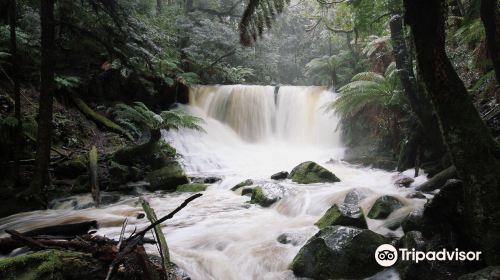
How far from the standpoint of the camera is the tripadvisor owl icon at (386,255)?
3571 millimetres

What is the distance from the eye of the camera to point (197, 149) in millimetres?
12922

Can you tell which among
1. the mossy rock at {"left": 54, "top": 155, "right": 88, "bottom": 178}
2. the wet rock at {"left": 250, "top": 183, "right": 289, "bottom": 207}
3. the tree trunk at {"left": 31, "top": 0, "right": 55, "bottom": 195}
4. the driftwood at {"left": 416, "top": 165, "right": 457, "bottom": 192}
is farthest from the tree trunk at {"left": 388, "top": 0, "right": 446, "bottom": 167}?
the mossy rock at {"left": 54, "top": 155, "right": 88, "bottom": 178}

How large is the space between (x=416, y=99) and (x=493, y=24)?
4280mm

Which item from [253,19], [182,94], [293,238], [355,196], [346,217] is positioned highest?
[182,94]

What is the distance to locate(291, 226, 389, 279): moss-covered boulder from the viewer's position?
3.52 meters

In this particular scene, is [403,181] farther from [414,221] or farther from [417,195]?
[414,221]

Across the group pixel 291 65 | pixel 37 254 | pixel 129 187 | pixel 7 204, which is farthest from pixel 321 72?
pixel 37 254

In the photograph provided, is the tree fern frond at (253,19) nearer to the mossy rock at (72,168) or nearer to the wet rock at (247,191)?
the wet rock at (247,191)

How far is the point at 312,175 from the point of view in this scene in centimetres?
847

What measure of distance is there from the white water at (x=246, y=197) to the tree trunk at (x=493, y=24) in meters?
2.38

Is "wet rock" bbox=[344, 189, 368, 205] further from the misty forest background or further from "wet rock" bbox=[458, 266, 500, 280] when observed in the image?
"wet rock" bbox=[458, 266, 500, 280]

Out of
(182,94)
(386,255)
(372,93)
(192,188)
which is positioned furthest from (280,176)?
(182,94)

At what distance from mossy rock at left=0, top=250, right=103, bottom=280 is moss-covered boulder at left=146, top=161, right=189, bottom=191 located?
602 cm

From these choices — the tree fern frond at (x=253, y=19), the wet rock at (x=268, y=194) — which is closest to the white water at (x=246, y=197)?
the wet rock at (x=268, y=194)
